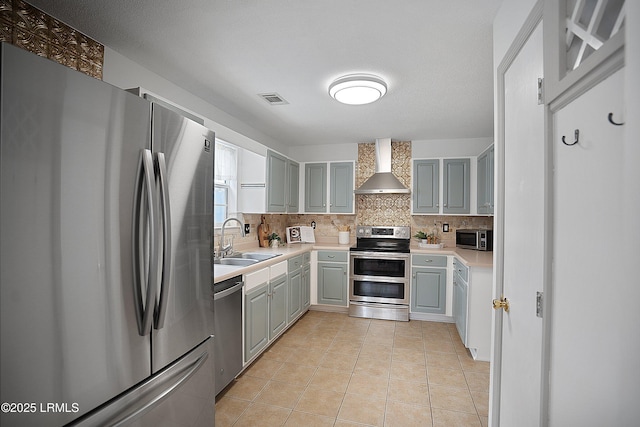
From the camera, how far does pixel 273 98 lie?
2783 mm

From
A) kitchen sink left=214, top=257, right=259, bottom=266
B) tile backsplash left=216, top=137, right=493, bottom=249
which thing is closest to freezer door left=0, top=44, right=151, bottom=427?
kitchen sink left=214, top=257, right=259, bottom=266

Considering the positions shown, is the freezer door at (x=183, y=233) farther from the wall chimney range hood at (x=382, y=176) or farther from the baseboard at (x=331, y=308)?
the wall chimney range hood at (x=382, y=176)

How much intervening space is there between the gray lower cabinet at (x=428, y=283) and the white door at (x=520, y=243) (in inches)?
89.2

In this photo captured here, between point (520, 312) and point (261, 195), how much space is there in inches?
115

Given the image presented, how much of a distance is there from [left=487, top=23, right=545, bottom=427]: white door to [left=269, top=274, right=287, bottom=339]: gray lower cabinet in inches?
78.0

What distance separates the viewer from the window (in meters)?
3.35

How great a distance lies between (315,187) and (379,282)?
1708mm

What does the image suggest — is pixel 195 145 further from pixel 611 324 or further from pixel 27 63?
pixel 611 324

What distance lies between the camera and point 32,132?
841 mm

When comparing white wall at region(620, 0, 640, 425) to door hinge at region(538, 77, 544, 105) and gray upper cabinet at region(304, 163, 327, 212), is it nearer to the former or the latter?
door hinge at region(538, 77, 544, 105)

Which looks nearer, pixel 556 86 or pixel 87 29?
pixel 556 86

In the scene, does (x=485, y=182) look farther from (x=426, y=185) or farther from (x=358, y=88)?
(x=358, y=88)

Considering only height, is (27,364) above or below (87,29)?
below

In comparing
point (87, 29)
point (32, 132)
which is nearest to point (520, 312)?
point (32, 132)
